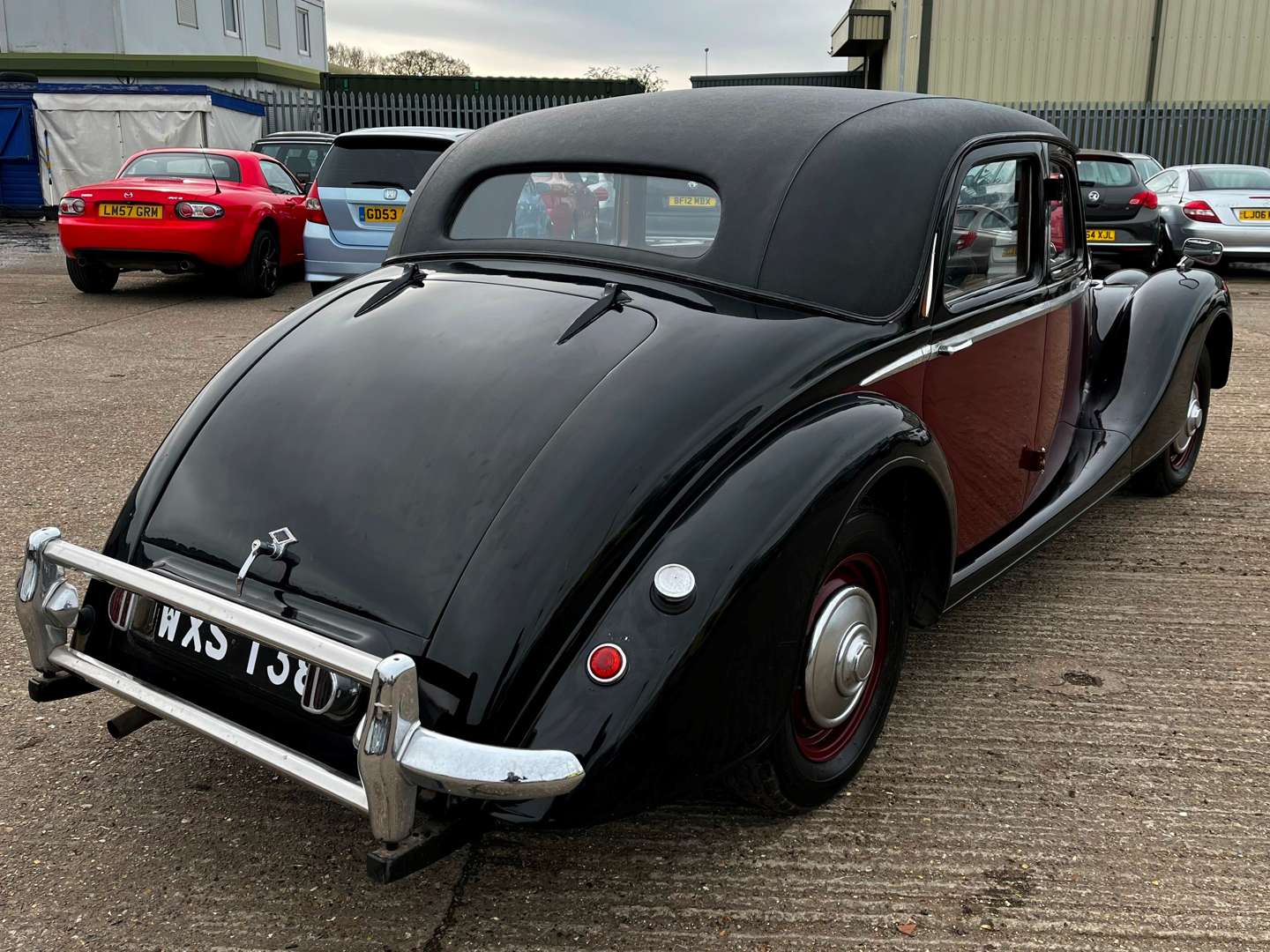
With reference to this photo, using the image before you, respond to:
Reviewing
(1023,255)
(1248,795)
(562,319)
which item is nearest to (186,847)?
(562,319)

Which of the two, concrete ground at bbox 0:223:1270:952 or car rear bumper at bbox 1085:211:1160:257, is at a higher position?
car rear bumper at bbox 1085:211:1160:257

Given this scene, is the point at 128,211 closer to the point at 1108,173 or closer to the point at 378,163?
the point at 378,163

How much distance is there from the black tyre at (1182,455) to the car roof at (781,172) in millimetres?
2034

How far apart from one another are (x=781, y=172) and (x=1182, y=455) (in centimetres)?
295

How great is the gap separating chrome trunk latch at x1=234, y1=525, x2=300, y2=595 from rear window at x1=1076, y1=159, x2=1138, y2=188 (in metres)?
11.3

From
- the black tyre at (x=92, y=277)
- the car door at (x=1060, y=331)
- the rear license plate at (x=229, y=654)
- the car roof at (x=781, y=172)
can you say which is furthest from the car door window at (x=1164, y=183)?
the rear license plate at (x=229, y=654)

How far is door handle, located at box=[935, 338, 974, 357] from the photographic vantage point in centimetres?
286

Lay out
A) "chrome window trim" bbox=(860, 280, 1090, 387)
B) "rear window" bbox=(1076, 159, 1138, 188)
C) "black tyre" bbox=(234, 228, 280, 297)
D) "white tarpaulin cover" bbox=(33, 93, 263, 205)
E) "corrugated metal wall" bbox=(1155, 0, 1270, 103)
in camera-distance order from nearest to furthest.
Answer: "chrome window trim" bbox=(860, 280, 1090, 387) → "black tyre" bbox=(234, 228, 280, 297) → "rear window" bbox=(1076, 159, 1138, 188) → "white tarpaulin cover" bbox=(33, 93, 263, 205) → "corrugated metal wall" bbox=(1155, 0, 1270, 103)

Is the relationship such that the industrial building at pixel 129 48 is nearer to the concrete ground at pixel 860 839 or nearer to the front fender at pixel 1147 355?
the front fender at pixel 1147 355

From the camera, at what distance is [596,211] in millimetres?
2992

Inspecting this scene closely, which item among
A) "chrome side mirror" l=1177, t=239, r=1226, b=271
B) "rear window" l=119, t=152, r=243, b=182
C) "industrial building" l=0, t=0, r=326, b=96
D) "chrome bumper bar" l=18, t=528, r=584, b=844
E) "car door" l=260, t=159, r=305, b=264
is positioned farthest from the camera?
"industrial building" l=0, t=0, r=326, b=96

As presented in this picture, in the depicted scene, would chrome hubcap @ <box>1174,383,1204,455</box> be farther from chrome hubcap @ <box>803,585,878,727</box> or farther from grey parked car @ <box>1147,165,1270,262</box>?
grey parked car @ <box>1147,165,1270,262</box>

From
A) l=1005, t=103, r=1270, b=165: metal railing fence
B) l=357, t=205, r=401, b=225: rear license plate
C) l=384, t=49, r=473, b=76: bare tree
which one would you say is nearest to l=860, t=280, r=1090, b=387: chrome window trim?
l=357, t=205, r=401, b=225: rear license plate

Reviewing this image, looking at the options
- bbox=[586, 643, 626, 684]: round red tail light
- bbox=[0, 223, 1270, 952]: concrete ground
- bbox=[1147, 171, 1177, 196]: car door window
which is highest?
bbox=[1147, 171, 1177, 196]: car door window
